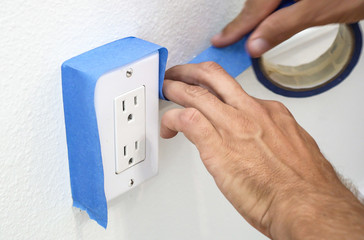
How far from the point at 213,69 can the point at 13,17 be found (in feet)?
0.73

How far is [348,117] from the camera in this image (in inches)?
35.5

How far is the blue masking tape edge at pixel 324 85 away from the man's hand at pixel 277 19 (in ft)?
0.24

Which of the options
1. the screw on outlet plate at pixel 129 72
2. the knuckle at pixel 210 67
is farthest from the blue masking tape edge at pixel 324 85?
the screw on outlet plate at pixel 129 72

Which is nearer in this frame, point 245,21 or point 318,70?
point 245,21

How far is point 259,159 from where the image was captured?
51cm

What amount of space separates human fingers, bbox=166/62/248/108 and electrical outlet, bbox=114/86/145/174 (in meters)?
0.07

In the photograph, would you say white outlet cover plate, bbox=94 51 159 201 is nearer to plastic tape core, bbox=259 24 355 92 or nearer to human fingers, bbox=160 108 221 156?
human fingers, bbox=160 108 221 156

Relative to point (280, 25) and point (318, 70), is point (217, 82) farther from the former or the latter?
point (318, 70)

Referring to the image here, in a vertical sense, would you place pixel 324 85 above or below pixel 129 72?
below

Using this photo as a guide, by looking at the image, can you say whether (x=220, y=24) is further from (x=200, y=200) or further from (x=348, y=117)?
(x=348, y=117)

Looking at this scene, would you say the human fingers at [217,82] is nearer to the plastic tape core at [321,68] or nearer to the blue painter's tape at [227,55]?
the blue painter's tape at [227,55]

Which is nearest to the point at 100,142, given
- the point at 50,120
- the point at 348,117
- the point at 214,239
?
the point at 50,120

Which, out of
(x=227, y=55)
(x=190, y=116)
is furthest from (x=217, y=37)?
(x=190, y=116)

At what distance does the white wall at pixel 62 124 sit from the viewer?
428 millimetres
